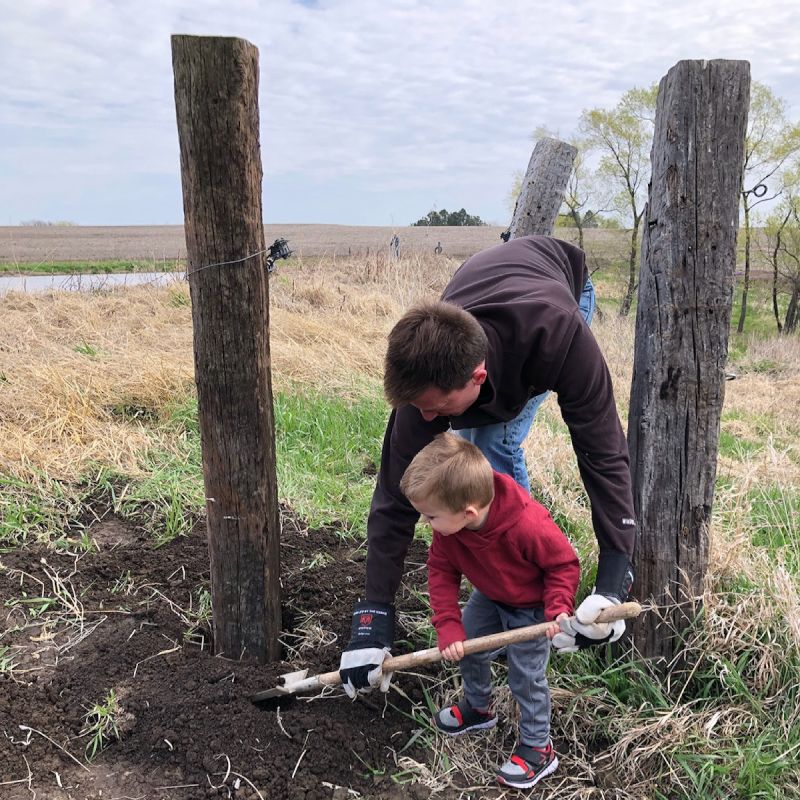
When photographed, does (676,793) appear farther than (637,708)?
No

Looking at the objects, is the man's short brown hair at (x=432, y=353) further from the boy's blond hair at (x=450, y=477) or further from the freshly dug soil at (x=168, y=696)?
the freshly dug soil at (x=168, y=696)

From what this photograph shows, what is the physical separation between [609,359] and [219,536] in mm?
10531

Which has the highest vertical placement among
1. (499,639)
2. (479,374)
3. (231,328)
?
(231,328)

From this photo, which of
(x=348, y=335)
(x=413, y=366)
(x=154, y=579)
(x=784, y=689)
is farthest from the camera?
(x=348, y=335)

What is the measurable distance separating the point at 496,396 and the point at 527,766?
1.30 m

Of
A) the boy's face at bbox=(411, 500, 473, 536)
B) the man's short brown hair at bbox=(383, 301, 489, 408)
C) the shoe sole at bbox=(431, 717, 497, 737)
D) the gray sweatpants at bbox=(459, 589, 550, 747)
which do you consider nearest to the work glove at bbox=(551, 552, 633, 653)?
the gray sweatpants at bbox=(459, 589, 550, 747)

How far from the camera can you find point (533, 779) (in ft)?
8.13

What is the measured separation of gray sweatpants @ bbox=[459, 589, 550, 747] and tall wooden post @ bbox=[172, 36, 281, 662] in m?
0.85

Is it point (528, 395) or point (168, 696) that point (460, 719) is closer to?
point (168, 696)

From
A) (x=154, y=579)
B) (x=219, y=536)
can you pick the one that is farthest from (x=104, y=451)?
(x=219, y=536)

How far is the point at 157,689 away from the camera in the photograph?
2775 millimetres

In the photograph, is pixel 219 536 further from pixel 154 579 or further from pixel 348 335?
pixel 348 335

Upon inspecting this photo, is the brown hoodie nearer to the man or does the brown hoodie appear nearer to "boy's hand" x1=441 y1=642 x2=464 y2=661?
the man

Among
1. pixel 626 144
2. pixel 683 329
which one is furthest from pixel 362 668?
pixel 626 144
